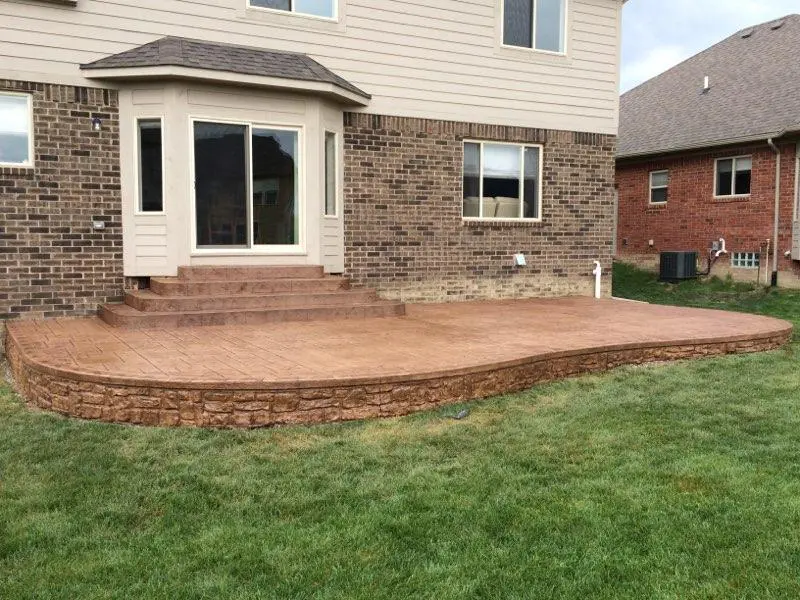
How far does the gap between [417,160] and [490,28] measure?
8.53 feet

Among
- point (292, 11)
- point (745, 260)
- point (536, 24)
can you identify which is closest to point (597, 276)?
point (536, 24)

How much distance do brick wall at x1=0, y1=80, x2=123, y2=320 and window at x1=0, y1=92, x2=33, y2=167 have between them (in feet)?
0.30

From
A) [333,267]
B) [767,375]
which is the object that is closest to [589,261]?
[333,267]

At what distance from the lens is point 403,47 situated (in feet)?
34.9

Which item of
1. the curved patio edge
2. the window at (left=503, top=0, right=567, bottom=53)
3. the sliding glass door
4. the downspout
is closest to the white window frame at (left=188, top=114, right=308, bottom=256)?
the sliding glass door

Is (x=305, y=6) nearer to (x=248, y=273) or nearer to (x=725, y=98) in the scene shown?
(x=248, y=273)

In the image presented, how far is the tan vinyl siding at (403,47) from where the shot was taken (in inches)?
336

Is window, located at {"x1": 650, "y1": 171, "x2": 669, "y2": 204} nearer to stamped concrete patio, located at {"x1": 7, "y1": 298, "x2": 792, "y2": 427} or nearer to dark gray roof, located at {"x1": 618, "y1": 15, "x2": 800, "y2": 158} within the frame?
dark gray roof, located at {"x1": 618, "y1": 15, "x2": 800, "y2": 158}

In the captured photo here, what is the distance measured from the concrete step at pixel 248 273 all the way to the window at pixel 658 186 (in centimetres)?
1348

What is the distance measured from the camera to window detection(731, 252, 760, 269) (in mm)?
17094

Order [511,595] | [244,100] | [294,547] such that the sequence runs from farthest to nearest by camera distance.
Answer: [244,100] < [294,547] < [511,595]

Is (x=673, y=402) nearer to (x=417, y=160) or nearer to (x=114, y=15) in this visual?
(x=417, y=160)

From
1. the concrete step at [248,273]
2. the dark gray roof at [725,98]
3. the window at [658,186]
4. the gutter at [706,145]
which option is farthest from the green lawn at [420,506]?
the window at [658,186]

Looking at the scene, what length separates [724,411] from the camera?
18.3 feet
